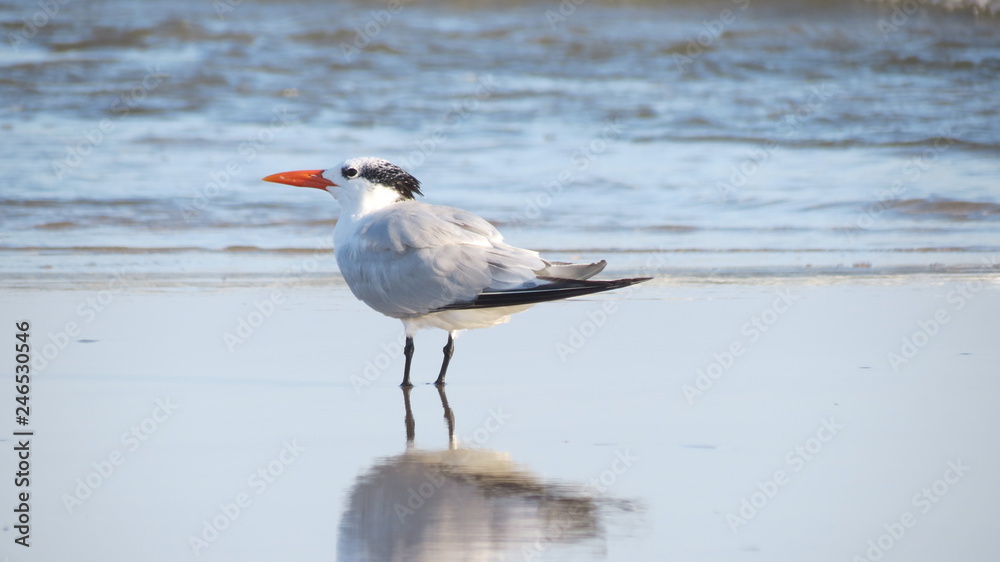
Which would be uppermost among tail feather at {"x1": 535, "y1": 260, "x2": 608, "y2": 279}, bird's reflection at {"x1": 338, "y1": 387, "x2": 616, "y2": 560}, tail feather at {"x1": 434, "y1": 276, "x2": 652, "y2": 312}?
tail feather at {"x1": 535, "y1": 260, "x2": 608, "y2": 279}

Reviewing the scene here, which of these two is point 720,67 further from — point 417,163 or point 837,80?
point 417,163

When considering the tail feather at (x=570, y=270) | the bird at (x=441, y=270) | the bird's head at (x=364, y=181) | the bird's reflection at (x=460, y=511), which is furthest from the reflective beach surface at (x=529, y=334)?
the bird's head at (x=364, y=181)

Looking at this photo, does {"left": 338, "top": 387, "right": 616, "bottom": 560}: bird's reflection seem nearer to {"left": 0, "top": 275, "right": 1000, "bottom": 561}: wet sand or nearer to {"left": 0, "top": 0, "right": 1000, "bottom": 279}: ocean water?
{"left": 0, "top": 275, "right": 1000, "bottom": 561}: wet sand

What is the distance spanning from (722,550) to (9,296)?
3.96 metres

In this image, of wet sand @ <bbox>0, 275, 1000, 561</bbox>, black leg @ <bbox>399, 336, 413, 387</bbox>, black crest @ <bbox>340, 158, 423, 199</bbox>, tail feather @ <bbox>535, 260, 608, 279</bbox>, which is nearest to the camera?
wet sand @ <bbox>0, 275, 1000, 561</bbox>

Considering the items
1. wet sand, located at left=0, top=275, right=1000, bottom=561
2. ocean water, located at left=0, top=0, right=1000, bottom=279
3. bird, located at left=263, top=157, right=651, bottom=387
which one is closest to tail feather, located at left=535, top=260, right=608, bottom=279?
bird, located at left=263, top=157, right=651, bottom=387

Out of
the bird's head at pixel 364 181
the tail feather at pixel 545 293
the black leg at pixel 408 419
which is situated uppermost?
the bird's head at pixel 364 181

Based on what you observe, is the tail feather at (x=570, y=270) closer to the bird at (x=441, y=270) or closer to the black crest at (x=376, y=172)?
the bird at (x=441, y=270)

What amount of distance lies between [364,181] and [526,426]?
4.63 ft

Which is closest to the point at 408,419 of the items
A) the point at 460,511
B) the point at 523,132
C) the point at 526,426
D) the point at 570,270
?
the point at 526,426

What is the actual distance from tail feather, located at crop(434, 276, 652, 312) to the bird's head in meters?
0.73

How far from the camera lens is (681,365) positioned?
4.75 m

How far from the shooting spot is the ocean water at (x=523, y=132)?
24.0 feet

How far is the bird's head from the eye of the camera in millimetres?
4980
